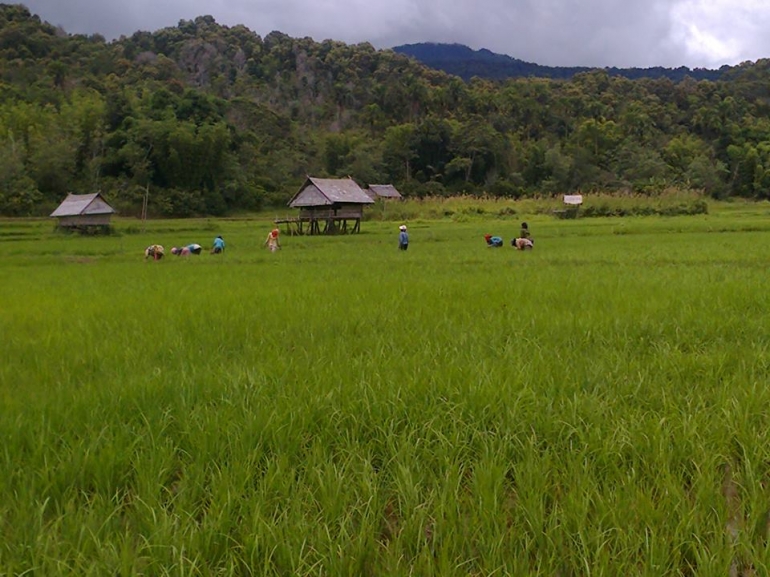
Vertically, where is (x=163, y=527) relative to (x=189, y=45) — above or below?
below

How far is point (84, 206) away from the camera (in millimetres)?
24672

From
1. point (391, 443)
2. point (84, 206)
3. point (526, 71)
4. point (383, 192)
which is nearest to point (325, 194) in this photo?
point (84, 206)

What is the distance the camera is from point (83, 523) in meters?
1.84

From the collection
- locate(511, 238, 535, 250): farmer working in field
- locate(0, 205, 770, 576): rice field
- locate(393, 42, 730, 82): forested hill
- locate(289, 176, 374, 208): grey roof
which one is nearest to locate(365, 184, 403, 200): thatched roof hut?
locate(289, 176, 374, 208): grey roof

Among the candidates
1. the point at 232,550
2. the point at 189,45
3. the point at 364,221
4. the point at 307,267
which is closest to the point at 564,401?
the point at 232,550

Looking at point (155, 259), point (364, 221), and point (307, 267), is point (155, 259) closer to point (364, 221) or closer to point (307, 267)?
point (307, 267)

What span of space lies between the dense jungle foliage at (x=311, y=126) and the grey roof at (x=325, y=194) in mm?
11364

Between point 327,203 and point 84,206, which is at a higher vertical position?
point 84,206

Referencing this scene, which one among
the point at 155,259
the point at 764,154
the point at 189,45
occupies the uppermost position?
the point at 189,45

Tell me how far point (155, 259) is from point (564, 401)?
12605 mm

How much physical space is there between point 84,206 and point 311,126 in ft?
111

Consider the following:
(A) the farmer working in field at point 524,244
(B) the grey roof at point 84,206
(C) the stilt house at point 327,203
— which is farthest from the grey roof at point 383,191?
(A) the farmer working in field at point 524,244

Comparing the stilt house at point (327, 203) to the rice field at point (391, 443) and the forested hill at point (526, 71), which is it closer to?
the rice field at point (391, 443)

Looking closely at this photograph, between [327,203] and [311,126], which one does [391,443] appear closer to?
[327,203]
